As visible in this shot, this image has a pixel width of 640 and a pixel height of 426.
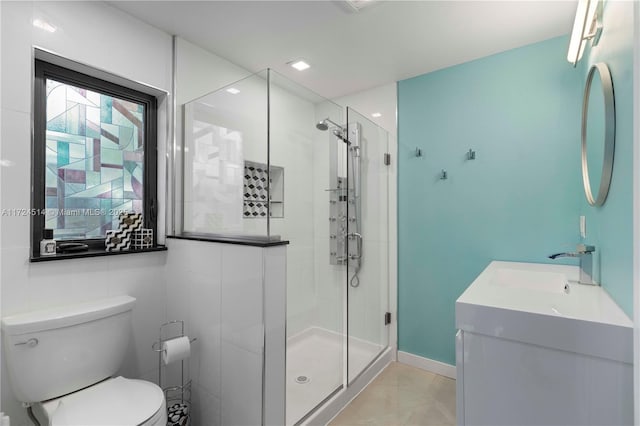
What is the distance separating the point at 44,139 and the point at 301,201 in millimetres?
1388

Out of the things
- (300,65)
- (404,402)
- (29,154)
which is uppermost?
(300,65)

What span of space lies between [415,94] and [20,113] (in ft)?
8.33

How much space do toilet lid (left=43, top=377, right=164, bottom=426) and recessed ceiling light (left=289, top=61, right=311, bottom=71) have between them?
88.8 inches

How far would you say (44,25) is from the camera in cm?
151

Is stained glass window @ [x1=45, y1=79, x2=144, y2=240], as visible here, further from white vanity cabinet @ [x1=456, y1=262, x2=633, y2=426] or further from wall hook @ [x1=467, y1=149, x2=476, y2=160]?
wall hook @ [x1=467, y1=149, x2=476, y2=160]

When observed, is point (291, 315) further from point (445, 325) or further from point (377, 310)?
point (445, 325)

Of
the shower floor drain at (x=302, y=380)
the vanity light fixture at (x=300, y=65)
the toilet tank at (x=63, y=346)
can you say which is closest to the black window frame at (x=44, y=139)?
the toilet tank at (x=63, y=346)

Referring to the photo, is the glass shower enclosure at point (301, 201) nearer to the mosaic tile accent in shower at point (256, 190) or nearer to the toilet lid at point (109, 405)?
the mosaic tile accent in shower at point (256, 190)

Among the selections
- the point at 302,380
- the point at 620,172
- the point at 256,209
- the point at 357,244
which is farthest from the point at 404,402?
the point at 620,172

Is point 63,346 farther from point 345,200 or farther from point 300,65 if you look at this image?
point 300,65

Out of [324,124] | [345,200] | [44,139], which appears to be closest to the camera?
[44,139]

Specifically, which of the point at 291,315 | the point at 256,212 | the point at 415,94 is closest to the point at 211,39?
the point at 256,212

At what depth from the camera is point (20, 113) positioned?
4.71 ft

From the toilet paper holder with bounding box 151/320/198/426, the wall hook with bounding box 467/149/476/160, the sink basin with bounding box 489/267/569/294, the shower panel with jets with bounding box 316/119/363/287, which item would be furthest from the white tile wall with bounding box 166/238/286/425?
the wall hook with bounding box 467/149/476/160
